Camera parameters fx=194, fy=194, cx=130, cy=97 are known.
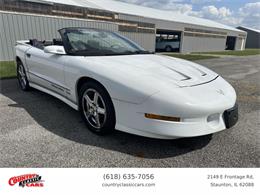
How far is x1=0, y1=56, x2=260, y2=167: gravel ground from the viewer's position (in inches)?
82.7

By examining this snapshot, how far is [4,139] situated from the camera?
250cm

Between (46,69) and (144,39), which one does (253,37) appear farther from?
(46,69)

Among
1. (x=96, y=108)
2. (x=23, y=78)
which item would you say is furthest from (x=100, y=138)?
(x=23, y=78)

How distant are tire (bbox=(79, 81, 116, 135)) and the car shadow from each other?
0.14 m

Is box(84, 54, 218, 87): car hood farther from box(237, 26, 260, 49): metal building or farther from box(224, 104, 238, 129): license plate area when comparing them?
box(237, 26, 260, 49): metal building

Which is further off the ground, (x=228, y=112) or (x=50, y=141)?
(x=228, y=112)
